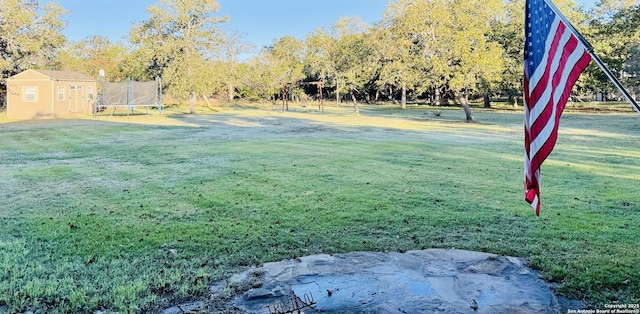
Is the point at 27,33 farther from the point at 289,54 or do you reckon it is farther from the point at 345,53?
the point at 289,54

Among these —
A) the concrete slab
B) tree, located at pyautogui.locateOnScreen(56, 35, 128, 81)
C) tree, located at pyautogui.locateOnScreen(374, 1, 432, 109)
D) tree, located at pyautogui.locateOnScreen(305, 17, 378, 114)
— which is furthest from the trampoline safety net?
the concrete slab

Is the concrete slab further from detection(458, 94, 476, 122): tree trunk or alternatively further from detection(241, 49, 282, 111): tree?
detection(241, 49, 282, 111): tree

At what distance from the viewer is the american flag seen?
2.51 meters

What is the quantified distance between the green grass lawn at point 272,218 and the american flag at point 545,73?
95 cm

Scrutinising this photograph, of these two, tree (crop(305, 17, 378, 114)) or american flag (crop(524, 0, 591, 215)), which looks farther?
tree (crop(305, 17, 378, 114))

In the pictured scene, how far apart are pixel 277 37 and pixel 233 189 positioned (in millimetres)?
52121

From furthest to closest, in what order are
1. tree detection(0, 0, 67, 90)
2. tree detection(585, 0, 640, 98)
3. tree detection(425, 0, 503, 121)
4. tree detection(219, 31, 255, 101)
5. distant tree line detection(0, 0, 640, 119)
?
tree detection(219, 31, 255, 101) < tree detection(585, 0, 640, 98) < tree detection(0, 0, 67, 90) < distant tree line detection(0, 0, 640, 119) < tree detection(425, 0, 503, 121)

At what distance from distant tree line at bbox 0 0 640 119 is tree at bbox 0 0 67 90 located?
0.06 meters

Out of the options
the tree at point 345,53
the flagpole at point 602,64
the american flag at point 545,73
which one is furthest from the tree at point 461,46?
the flagpole at point 602,64

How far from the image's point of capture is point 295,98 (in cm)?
5047

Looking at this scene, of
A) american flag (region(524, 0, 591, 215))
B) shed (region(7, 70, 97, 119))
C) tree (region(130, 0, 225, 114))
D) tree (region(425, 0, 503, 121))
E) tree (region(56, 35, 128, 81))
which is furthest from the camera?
tree (region(56, 35, 128, 81))

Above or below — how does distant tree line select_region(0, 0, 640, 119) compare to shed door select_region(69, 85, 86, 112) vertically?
above

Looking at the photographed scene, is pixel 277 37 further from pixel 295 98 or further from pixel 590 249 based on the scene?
pixel 590 249

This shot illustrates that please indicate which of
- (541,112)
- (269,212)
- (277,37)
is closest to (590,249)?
(541,112)
